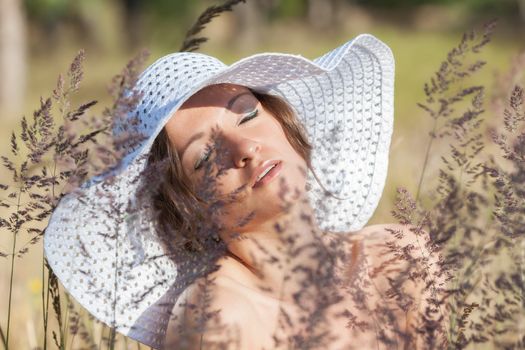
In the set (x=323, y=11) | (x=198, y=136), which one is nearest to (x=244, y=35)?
Answer: (x=323, y=11)

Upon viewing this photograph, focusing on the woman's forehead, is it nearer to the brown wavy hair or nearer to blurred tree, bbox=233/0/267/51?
the brown wavy hair

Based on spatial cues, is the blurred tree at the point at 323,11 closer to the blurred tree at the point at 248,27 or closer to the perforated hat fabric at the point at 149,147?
the blurred tree at the point at 248,27

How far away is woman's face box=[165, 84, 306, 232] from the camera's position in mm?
2227

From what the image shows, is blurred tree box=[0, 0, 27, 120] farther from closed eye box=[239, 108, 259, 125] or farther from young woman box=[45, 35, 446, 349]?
closed eye box=[239, 108, 259, 125]

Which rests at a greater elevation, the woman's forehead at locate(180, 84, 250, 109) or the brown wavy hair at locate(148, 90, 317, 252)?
the woman's forehead at locate(180, 84, 250, 109)

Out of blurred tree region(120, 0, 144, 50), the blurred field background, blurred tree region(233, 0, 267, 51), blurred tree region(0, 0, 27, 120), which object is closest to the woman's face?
the blurred field background

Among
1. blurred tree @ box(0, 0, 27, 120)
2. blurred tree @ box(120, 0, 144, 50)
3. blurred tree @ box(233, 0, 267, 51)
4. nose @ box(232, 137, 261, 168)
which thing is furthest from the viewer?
blurred tree @ box(120, 0, 144, 50)

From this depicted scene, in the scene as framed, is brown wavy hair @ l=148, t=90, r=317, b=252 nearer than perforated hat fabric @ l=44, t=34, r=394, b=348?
No

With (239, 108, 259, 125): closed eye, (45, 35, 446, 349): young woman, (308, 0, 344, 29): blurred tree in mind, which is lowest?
(308, 0, 344, 29): blurred tree

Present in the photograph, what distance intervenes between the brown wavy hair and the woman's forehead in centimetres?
12

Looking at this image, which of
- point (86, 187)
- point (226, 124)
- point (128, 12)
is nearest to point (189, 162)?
point (226, 124)

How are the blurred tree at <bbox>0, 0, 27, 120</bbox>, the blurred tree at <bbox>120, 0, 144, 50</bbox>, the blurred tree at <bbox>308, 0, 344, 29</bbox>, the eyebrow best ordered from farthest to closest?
1. the blurred tree at <bbox>308, 0, 344, 29</bbox>
2. the blurred tree at <bbox>120, 0, 144, 50</bbox>
3. the blurred tree at <bbox>0, 0, 27, 120</bbox>
4. the eyebrow

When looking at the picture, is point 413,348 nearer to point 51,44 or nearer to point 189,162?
point 189,162

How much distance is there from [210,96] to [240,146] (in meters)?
0.23
